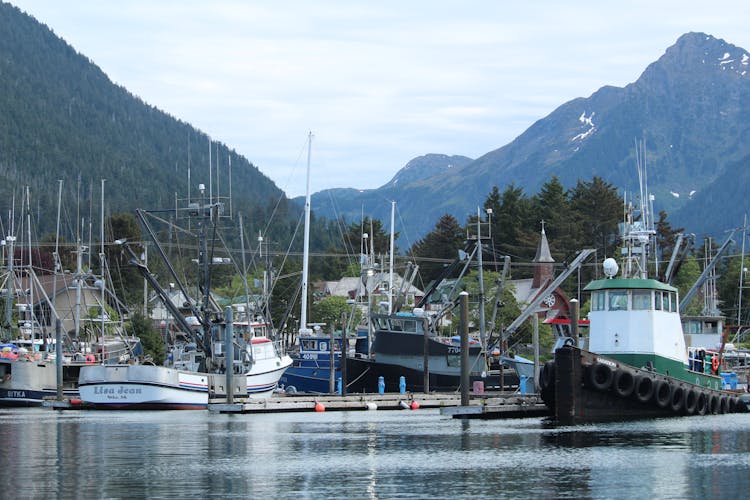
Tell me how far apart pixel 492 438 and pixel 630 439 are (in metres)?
4.73

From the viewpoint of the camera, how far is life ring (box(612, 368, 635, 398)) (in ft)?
149

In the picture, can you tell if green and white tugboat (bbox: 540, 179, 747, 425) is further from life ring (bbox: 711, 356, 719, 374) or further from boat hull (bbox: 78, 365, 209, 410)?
boat hull (bbox: 78, 365, 209, 410)

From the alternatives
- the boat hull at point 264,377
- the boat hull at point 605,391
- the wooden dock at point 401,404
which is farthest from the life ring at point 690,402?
the boat hull at point 264,377

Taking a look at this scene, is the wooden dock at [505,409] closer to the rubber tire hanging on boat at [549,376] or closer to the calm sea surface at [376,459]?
the calm sea surface at [376,459]

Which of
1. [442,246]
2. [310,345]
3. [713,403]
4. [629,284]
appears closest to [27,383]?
[310,345]

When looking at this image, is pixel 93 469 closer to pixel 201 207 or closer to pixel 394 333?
pixel 201 207

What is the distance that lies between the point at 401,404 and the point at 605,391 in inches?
637

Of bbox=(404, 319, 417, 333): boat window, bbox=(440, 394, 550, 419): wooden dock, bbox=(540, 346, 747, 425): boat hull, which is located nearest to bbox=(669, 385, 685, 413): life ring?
bbox=(540, 346, 747, 425): boat hull

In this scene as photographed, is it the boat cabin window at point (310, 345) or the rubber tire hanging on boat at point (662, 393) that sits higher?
the boat cabin window at point (310, 345)

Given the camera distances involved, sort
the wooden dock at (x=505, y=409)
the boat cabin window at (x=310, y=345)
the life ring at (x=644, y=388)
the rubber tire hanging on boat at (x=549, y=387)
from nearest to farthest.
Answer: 1. the life ring at (x=644, y=388)
2. the rubber tire hanging on boat at (x=549, y=387)
3. the wooden dock at (x=505, y=409)
4. the boat cabin window at (x=310, y=345)

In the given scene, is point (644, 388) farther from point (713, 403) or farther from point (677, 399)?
point (713, 403)

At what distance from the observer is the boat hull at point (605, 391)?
4466cm

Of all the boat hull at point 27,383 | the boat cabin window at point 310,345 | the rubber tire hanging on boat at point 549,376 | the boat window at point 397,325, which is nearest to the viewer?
the rubber tire hanging on boat at point 549,376

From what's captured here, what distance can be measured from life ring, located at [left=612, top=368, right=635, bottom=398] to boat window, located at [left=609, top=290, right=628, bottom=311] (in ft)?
12.2
